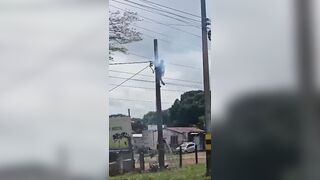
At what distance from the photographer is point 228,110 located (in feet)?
5.54

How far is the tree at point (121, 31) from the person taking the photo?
2018mm

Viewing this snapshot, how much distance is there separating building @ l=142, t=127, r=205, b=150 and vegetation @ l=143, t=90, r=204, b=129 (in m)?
0.02

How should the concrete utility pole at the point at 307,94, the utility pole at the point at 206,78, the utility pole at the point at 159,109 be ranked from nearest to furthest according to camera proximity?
1. the concrete utility pole at the point at 307,94
2. the utility pole at the point at 206,78
3. the utility pole at the point at 159,109

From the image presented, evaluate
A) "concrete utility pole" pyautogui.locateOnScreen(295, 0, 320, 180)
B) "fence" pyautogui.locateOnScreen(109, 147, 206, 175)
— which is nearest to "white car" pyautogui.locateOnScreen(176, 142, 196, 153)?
"fence" pyautogui.locateOnScreen(109, 147, 206, 175)

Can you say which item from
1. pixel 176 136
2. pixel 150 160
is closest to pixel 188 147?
pixel 176 136

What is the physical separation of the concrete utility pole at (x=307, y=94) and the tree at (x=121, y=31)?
0.71m

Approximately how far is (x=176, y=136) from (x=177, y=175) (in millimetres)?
152

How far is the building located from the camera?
6.07 feet

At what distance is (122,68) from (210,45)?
395 mm

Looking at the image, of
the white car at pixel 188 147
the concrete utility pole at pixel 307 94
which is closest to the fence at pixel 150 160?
the white car at pixel 188 147

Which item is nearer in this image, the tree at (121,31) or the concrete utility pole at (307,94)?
the concrete utility pole at (307,94)

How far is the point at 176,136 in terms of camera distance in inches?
74.9

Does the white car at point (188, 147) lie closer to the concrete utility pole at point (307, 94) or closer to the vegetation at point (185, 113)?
the vegetation at point (185, 113)

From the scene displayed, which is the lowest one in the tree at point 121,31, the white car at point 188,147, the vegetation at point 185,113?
the white car at point 188,147
